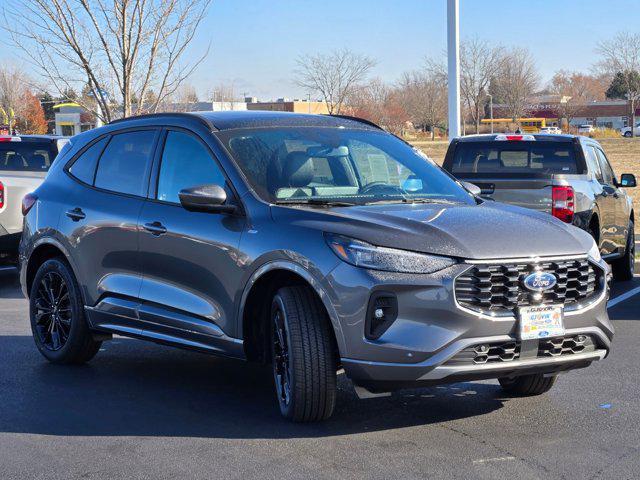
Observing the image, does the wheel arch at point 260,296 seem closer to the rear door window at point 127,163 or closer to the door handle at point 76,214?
the rear door window at point 127,163

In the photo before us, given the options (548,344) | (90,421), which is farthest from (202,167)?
(548,344)

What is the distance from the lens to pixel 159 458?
519 cm

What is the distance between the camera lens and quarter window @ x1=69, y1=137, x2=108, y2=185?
753 cm

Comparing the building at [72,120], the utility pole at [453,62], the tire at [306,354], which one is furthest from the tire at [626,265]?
the building at [72,120]

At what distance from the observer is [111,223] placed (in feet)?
22.9

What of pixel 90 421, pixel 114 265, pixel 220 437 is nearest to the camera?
pixel 220 437

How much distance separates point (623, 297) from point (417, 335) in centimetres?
662

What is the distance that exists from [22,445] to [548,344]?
112 inches

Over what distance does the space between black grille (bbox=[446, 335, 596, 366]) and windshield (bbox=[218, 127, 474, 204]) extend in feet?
4.27

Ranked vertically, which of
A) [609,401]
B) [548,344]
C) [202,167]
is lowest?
[609,401]

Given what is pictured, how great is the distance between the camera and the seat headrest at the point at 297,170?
6289 millimetres

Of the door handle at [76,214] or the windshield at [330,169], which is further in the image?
the door handle at [76,214]

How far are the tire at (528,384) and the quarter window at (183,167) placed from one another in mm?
2219

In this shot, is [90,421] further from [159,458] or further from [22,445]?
[159,458]
